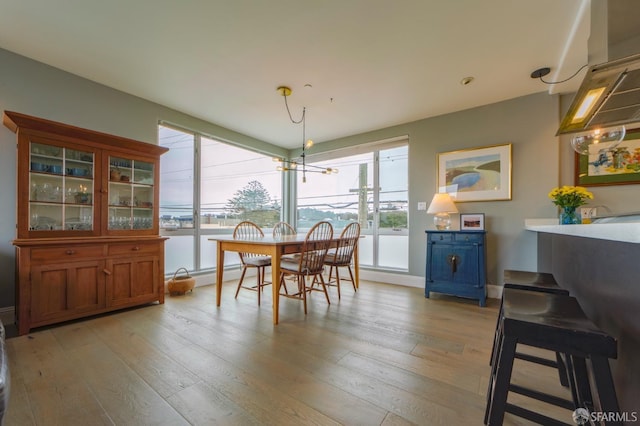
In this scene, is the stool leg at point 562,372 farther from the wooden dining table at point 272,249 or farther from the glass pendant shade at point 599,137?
the wooden dining table at point 272,249

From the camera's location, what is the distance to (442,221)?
3.48 metres

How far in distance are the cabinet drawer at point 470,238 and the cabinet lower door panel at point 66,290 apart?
12.6 ft

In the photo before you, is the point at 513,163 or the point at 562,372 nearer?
the point at 562,372

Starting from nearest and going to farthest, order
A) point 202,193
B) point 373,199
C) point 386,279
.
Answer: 1. point 202,193
2. point 386,279
3. point 373,199

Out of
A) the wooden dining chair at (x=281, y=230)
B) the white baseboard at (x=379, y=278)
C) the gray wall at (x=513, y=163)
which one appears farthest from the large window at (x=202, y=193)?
the gray wall at (x=513, y=163)

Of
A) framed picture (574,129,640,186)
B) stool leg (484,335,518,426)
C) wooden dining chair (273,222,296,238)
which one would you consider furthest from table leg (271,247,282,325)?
framed picture (574,129,640,186)

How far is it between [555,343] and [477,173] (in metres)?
2.96

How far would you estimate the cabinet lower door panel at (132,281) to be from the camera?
2646mm

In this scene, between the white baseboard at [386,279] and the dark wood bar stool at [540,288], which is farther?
the white baseboard at [386,279]

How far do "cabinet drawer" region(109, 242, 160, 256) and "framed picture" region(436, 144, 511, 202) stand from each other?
3.65m

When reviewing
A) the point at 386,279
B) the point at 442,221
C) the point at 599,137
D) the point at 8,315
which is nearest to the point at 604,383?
the point at 599,137

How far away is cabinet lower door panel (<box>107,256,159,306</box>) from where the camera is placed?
8.68 feet

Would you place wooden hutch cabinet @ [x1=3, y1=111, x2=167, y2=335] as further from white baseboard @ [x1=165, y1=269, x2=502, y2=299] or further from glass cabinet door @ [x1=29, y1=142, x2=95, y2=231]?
white baseboard @ [x1=165, y1=269, x2=502, y2=299]

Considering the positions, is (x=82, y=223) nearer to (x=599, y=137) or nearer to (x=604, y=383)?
(x=604, y=383)
